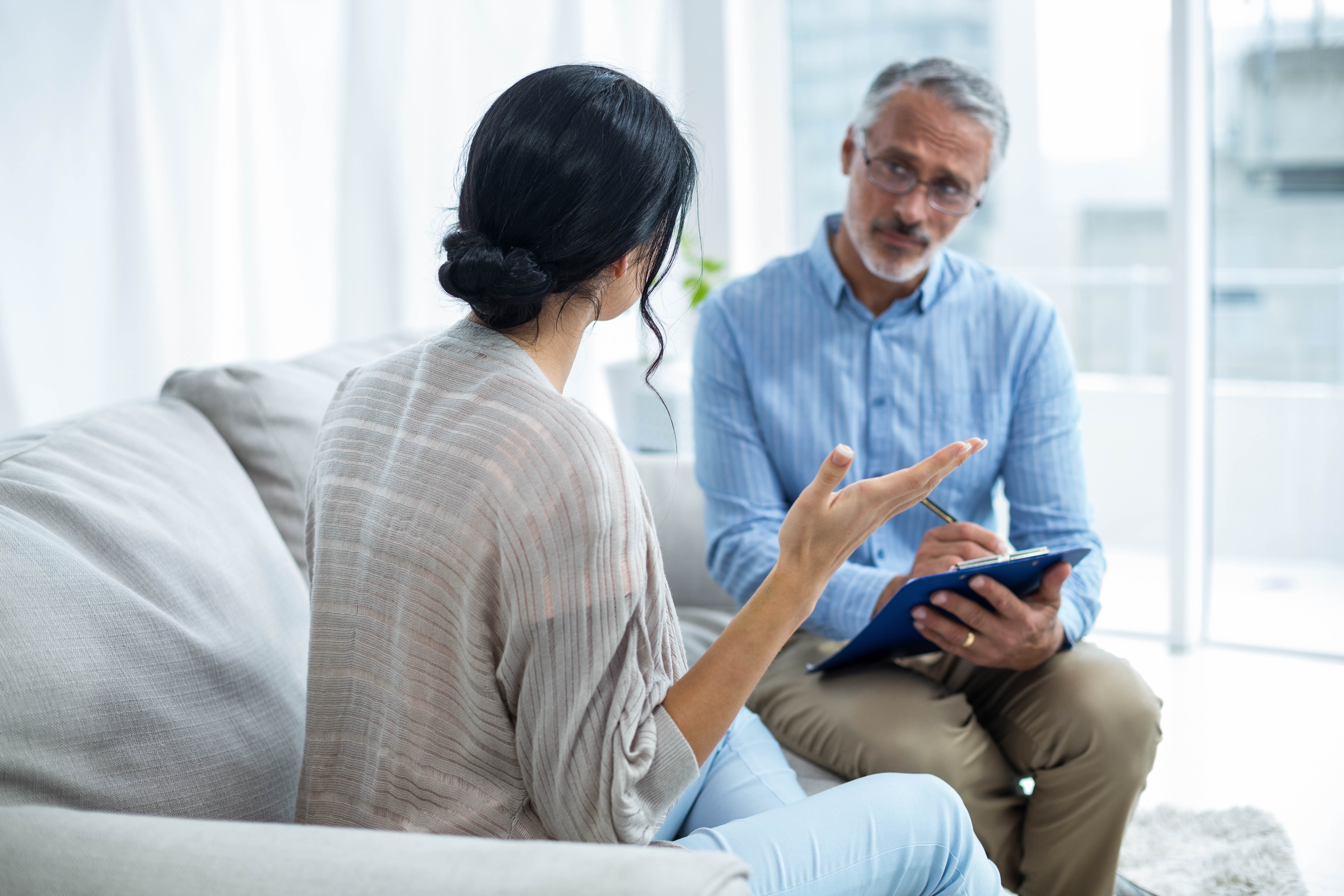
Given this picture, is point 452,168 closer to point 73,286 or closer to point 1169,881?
point 73,286

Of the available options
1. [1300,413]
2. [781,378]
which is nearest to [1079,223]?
[1300,413]

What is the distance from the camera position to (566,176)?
2.80 ft

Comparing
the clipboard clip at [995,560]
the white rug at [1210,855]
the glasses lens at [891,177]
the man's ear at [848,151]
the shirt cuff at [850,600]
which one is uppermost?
the man's ear at [848,151]

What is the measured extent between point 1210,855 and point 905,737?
732mm

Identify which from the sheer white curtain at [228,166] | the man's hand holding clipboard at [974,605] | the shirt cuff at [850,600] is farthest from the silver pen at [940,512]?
the sheer white curtain at [228,166]

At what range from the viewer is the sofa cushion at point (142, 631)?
2.86 feet

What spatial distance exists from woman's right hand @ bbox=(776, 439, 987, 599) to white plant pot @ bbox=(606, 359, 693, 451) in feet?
5.55

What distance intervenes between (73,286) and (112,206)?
175mm

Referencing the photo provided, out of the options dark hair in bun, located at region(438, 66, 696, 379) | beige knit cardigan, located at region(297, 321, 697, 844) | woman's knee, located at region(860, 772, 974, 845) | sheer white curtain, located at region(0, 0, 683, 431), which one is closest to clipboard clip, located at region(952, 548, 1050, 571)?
woman's knee, located at region(860, 772, 974, 845)

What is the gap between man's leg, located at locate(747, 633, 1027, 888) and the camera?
1.37 meters

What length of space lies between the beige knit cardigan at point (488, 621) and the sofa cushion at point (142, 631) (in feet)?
0.53

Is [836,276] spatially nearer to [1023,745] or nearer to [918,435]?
[918,435]

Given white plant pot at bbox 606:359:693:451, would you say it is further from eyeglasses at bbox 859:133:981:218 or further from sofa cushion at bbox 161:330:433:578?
sofa cushion at bbox 161:330:433:578

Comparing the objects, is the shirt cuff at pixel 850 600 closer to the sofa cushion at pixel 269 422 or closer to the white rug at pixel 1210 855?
the white rug at pixel 1210 855
